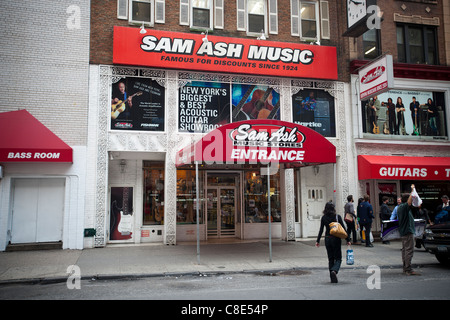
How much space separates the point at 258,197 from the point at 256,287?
325 inches

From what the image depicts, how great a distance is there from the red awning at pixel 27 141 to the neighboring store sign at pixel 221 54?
11.8 feet

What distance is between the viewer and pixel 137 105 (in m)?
14.0

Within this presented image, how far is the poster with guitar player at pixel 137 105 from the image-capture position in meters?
13.8

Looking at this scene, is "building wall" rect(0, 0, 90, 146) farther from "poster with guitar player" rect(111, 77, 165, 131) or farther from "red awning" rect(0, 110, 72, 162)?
"poster with guitar player" rect(111, 77, 165, 131)

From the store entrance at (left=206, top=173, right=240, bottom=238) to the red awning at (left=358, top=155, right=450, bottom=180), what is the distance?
538 centimetres

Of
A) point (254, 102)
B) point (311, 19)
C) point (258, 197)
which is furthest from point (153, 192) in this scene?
point (311, 19)

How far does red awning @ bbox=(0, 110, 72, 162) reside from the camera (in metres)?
12.1

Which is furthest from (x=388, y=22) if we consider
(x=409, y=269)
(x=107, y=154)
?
(x=107, y=154)

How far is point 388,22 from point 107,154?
13.8 metres

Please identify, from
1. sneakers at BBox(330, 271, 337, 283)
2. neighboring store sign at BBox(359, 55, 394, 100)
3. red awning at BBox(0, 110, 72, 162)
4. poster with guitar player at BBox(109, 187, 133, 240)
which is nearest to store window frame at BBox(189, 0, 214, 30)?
neighboring store sign at BBox(359, 55, 394, 100)

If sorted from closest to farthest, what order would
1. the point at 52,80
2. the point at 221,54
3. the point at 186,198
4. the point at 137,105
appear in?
the point at 52,80 < the point at 137,105 < the point at 221,54 < the point at 186,198

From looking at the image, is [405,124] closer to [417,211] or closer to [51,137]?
[417,211]

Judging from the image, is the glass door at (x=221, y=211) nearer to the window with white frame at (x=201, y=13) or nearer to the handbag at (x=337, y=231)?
the window with white frame at (x=201, y=13)

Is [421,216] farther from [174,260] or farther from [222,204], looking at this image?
[174,260]
